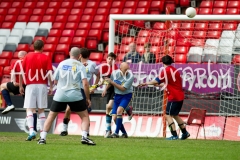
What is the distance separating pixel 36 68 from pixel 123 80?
2.52 meters

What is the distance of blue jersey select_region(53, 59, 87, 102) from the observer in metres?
11.8

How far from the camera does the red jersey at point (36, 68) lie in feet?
42.8

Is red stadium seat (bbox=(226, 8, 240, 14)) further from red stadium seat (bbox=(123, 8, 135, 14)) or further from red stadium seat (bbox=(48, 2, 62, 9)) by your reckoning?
red stadium seat (bbox=(48, 2, 62, 9))

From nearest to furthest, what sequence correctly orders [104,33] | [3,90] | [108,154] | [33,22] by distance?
[108,154] < [3,90] < [104,33] < [33,22]

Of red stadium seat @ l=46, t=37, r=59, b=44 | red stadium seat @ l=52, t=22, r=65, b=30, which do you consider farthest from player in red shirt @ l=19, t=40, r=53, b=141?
red stadium seat @ l=52, t=22, r=65, b=30

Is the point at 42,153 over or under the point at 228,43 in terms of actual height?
under

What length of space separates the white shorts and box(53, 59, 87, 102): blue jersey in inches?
54.1

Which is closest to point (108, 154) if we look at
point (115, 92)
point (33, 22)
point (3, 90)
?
point (115, 92)

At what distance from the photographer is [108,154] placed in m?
10.1

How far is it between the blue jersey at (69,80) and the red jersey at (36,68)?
49.7 inches

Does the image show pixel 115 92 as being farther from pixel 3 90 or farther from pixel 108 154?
pixel 108 154

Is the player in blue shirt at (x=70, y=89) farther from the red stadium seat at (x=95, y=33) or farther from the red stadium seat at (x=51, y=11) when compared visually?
the red stadium seat at (x=51, y=11)

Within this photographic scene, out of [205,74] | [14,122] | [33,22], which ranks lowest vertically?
[14,122]

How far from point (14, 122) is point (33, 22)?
7.99 meters
